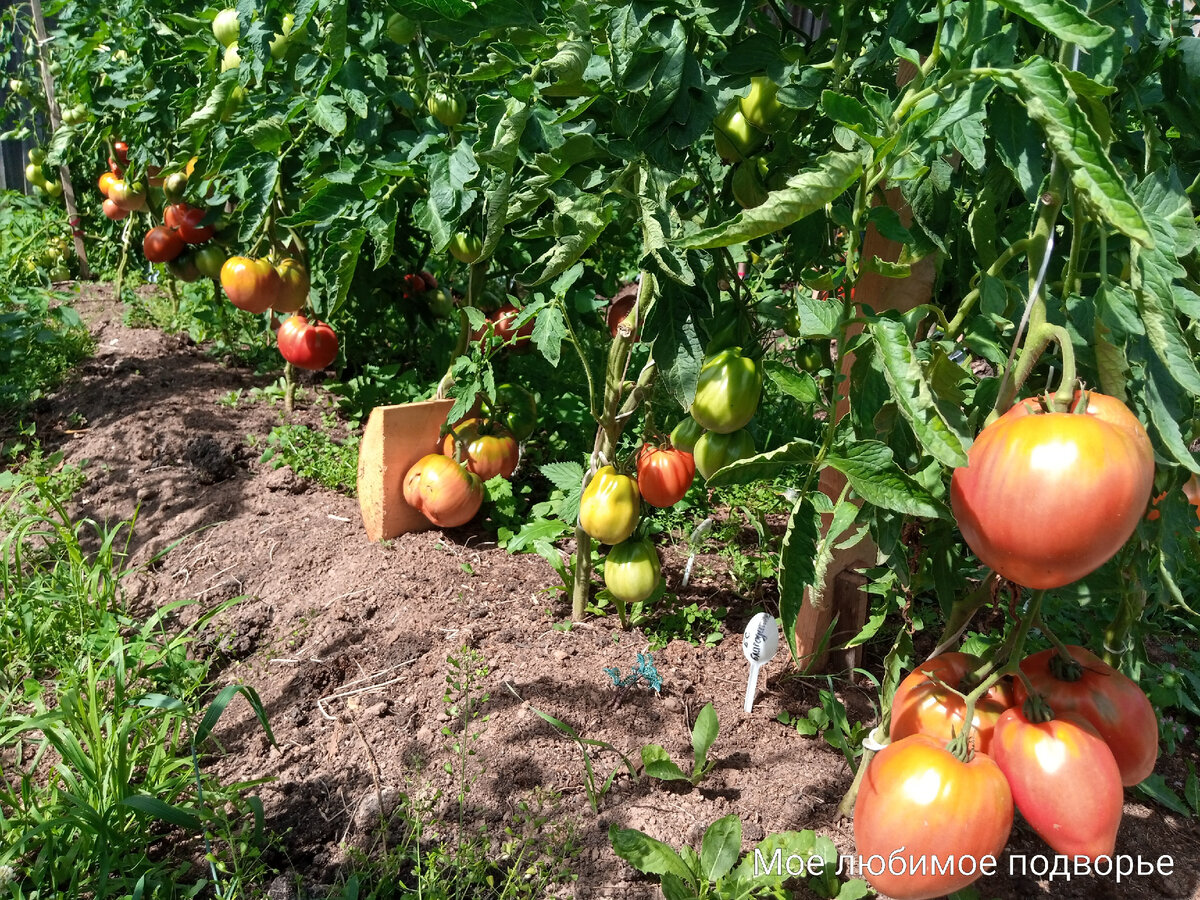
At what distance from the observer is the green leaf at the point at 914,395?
780 millimetres

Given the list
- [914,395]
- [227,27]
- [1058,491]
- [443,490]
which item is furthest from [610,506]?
[227,27]

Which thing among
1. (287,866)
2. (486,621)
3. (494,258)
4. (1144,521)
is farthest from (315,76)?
(1144,521)

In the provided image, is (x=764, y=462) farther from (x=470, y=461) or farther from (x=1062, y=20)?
(x=470, y=461)

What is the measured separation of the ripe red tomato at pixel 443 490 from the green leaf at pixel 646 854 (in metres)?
1.02

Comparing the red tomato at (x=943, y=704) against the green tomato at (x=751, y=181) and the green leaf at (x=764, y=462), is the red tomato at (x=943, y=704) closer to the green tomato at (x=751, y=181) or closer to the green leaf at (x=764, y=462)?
the green leaf at (x=764, y=462)

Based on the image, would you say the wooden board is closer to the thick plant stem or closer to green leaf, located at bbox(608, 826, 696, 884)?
the thick plant stem

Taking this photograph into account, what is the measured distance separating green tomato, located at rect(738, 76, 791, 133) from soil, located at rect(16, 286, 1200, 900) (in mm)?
1030

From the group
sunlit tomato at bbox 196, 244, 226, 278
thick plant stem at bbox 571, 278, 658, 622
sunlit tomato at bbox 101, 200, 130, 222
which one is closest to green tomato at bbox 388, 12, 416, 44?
thick plant stem at bbox 571, 278, 658, 622

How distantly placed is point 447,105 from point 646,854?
4.61 feet

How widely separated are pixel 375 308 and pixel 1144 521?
2254mm

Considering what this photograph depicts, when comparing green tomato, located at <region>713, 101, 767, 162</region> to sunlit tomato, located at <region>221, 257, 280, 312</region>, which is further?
sunlit tomato, located at <region>221, 257, 280, 312</region>

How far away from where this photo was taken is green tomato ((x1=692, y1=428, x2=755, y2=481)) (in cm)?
145

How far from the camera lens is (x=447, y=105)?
5.65ft

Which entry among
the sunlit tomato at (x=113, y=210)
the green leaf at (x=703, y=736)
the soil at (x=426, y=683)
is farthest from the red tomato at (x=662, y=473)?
the sunlit tomato at (x=113, y=210)
